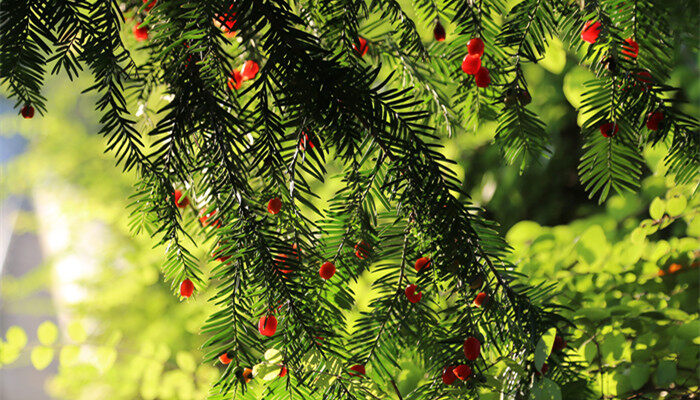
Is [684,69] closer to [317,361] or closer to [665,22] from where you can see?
[665,22]

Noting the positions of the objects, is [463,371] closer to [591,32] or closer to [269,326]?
[269,326]

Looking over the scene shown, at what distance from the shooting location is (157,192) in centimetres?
35

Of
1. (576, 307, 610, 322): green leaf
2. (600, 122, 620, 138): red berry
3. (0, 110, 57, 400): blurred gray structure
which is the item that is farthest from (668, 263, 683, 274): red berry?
(0, 110, 57, 400): blurred gray structure

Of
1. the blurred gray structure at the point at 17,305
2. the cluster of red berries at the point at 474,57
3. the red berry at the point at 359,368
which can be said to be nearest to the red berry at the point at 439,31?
the cluster of red berries at the point at 474,57

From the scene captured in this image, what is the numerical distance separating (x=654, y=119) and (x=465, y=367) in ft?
0.73

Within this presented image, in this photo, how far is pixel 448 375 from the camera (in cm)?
36

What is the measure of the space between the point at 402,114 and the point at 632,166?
20 centimetres

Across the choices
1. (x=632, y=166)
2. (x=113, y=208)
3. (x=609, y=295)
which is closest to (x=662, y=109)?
(x=632, y=166)

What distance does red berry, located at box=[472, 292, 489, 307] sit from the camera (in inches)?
13.6

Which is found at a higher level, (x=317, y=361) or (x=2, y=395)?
(x=317, y=361)

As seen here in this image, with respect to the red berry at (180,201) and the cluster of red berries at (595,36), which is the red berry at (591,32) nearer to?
the cluster of red berries at (595,36)

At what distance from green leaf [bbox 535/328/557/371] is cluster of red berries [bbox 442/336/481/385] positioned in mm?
38

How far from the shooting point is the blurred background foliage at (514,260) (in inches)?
24.2

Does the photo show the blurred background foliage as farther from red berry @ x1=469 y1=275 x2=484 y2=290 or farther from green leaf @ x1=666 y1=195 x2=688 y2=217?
red berry @ x1=469 y1=275 x2=484 y2=290
